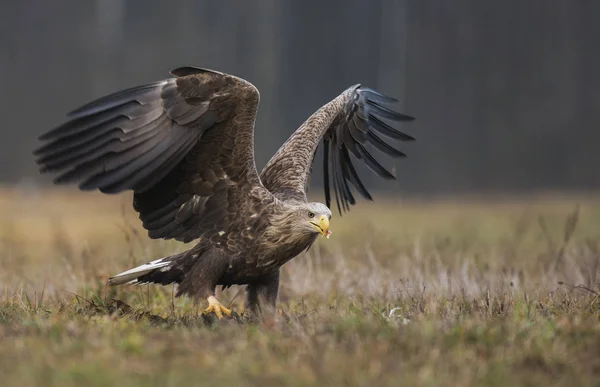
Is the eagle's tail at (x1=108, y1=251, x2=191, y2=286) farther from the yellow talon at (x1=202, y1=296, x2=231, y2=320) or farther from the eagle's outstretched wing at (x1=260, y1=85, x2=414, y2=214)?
the eagle's outstretched wing at (x1=260, y1=85, x2=414, y2=214)

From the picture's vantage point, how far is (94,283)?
8.05m

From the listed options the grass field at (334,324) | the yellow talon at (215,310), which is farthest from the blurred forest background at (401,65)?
the yellow talon at (215,310)

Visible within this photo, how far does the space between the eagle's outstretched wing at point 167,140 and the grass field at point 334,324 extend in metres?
0.80

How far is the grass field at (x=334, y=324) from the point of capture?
4.43 meters

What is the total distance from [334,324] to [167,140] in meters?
2.01

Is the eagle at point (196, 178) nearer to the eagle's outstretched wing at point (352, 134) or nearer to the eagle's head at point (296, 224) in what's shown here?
the eagle's head at point (296, 224)

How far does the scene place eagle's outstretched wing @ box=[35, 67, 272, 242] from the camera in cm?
659

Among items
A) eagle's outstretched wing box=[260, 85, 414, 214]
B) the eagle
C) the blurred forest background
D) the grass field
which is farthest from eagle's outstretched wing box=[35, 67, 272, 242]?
the blurred forest background

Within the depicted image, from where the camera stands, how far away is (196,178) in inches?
278

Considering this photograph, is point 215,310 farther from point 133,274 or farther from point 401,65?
point 401,65

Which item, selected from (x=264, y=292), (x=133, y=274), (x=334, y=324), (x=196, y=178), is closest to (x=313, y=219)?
(x=264, y=292)

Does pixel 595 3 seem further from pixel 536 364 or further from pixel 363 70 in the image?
pixel 536 364

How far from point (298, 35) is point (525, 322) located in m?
13.3

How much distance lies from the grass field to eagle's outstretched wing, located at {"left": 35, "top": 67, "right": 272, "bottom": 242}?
0.80 metres
